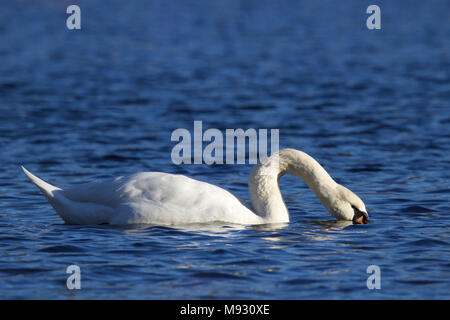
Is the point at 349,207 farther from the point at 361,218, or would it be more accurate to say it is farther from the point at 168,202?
the point at 168,202

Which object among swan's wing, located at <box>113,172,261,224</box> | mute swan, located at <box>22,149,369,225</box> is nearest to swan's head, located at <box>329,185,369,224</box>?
mute swan, located at <box>22,149,369,225</box>

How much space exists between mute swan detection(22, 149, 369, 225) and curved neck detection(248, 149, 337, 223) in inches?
0.5

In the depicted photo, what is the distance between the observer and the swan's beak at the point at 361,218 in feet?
36.9

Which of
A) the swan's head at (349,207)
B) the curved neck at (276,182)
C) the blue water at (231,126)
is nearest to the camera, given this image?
the blue water at (231,126)

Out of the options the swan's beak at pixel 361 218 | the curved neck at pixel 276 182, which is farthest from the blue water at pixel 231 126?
the curved neck at pixel 276 182

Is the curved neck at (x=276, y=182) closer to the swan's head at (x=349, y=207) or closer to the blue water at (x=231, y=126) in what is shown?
the swan's head at (x=349, y=207)

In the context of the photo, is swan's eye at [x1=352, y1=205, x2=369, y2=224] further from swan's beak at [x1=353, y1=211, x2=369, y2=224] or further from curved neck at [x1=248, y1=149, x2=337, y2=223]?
curved neck at [x1=248, y1=149, x2=337, y2=223]

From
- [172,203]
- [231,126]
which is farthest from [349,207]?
[231,126]

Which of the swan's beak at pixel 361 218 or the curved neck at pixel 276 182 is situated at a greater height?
the curved neck at pixel 276 182

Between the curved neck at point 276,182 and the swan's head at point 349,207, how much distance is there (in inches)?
4.4

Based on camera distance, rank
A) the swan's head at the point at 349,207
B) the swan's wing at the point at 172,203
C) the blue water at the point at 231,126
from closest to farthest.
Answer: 1. the blue water at the point at 231,126
2. the swan's wing at the point at 172,203
3. the swan's head at the point at 349,207

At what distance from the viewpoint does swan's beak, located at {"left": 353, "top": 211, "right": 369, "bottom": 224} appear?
11.2 metres

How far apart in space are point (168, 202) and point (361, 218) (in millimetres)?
2553
